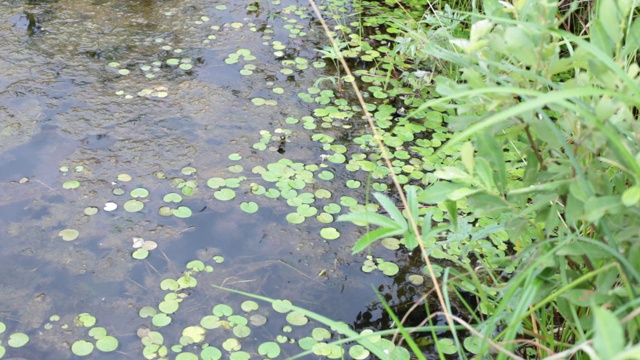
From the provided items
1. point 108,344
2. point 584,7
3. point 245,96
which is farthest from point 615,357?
point 584,7

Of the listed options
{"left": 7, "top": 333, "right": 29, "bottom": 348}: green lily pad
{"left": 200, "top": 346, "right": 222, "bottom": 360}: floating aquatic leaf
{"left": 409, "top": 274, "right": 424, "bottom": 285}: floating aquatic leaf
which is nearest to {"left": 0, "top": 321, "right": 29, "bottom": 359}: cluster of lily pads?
{"left": 7, "top": 333, "right": 29, "bottom": 348}: green lily pad

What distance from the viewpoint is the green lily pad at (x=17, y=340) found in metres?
2.15

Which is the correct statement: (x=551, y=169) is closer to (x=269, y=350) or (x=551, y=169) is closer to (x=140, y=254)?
(x=269, y=350)

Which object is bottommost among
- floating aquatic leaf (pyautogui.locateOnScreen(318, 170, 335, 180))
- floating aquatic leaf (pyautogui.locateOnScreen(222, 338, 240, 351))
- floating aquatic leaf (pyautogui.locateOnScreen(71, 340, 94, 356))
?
floating aquatic leaf (pyautogui.locateOnScreen(71, 340, 94, 356))

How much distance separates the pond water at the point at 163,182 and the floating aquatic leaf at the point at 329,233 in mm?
11

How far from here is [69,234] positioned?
255 cm

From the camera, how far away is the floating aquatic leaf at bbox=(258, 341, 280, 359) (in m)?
2.18

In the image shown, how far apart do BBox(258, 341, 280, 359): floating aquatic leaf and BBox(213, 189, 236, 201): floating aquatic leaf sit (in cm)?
78

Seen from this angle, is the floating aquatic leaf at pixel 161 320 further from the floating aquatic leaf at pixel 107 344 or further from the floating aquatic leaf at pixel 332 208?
the floating aquatic leaf at pixel 332 208

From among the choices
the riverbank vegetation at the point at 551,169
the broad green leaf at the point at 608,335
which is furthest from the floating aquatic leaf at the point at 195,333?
the broad green leaf at the point at 608,335

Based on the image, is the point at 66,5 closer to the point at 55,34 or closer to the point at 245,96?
the point at 55,34

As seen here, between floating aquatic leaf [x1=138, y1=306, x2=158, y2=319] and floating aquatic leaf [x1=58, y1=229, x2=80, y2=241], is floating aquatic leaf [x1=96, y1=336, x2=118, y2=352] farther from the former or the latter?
floating aquatic leaf [x1=58, y1=229, x2=80, y2=241]

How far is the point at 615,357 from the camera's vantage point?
3.00 feet

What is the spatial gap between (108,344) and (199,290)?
1.23 ft
